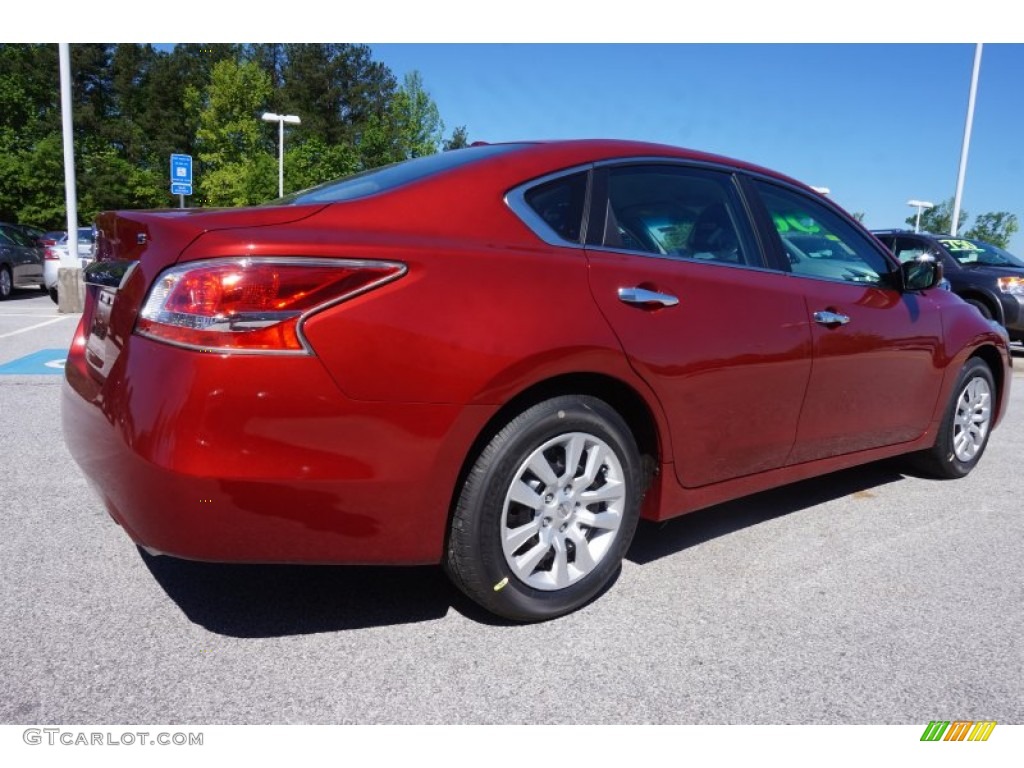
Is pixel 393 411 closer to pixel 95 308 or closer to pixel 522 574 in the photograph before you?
pixel 522 574

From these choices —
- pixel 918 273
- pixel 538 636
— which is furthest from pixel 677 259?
pixel 918 273

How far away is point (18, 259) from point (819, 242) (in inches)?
641

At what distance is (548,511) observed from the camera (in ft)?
8.26

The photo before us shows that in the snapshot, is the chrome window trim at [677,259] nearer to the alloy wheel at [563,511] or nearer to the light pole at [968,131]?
the alloy wheel at [563,511]

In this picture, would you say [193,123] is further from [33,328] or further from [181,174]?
[33,328]

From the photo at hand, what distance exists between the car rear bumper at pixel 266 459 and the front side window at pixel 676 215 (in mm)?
945

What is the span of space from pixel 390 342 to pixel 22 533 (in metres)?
2.09

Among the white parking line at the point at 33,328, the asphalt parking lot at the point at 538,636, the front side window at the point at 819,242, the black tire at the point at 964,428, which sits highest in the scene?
the front side window at the point at 819,242

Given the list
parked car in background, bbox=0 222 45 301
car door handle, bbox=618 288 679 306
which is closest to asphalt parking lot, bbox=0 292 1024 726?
car door handle, bbox=618 288 679 306

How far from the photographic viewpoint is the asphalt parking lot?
2.12 meters

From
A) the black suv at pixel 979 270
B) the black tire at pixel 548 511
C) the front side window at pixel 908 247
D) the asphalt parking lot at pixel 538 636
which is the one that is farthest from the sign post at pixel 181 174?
the black tire at pixel 548 511

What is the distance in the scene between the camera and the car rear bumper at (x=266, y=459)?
6.53 feet

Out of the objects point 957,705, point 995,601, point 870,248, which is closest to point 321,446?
point 957,705

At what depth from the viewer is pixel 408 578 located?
294cm
